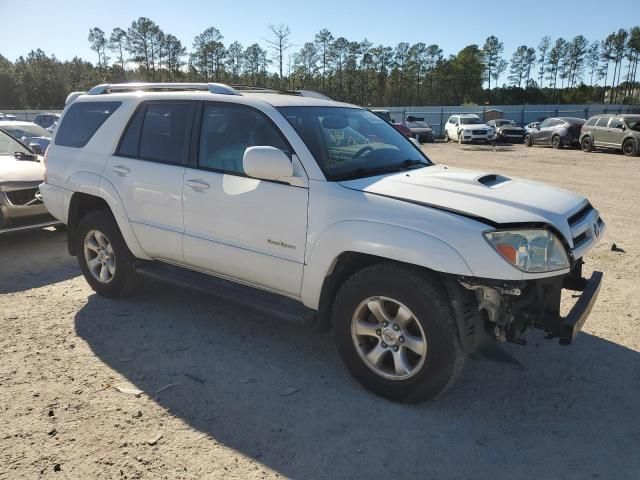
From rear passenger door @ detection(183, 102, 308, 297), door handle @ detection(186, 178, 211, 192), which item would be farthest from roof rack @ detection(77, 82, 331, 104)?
door handle @ detection(186, 178, 211, 192)

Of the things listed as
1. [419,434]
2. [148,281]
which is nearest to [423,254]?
[419,434]

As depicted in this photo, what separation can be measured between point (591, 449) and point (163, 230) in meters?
3.32

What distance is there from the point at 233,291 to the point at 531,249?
210 cm

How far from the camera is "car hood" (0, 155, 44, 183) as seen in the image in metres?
6.84

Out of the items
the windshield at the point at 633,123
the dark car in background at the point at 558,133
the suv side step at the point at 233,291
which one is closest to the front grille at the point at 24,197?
the suv side step at the point at 233,291

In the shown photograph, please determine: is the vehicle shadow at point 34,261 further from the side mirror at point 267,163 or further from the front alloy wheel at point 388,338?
the front alloy wheel at point 388,338

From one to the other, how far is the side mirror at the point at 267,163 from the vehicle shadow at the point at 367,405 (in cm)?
138

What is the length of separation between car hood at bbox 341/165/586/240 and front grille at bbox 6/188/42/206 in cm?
518

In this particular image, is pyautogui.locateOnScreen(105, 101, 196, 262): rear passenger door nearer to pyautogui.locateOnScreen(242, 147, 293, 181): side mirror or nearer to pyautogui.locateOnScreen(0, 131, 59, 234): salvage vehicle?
pyautogui.locateOnScreen(242, 147, 293, 181): side mirror

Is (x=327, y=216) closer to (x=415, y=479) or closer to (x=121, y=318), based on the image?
(x=415, y=479)

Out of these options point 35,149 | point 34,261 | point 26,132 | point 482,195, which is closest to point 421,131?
point 26,132

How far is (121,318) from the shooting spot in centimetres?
468

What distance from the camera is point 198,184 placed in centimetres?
404

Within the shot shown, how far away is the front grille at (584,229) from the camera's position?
323 cm
